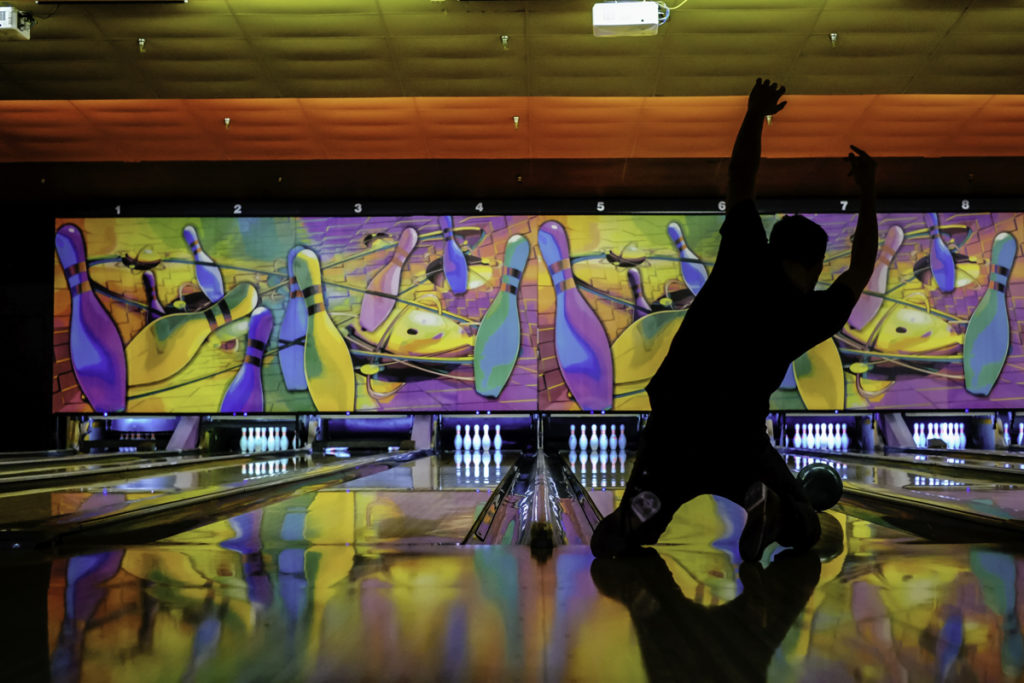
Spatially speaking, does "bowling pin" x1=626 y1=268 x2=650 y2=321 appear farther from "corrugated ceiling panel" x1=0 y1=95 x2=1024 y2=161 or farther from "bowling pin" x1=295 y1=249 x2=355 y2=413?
"bowling pin" x1=295 y1=249 x2=355 y2=413

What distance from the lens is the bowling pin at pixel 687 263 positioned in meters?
6.29

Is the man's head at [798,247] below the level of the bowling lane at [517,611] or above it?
above

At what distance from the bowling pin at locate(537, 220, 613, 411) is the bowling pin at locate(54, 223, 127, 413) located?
3615 millimetres

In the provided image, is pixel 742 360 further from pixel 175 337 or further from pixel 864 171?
pixel 175 337

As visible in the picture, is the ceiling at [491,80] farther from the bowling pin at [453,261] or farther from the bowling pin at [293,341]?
the bowling pin at [293,341]

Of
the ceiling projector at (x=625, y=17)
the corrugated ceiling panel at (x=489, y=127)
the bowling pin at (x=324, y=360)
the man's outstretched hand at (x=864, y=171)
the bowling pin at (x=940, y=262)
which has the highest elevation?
the ceiling projector at (x=625, y=17)

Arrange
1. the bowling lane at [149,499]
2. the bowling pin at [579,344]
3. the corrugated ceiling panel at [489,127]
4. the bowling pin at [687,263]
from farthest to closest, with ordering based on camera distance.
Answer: the bowling pin at [687,263], the bowling pin at [579,344], the corrugated ceiling panel at [489,127], the bowling lane at [149,499]

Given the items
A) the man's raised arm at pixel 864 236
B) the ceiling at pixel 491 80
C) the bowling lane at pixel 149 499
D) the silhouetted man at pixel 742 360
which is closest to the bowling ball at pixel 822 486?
the silhouetted man at pixel 742 360

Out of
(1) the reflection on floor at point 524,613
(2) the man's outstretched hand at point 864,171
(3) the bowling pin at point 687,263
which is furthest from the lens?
(3) the bowling pin at point 687,263

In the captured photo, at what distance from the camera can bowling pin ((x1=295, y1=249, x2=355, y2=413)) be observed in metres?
6.23

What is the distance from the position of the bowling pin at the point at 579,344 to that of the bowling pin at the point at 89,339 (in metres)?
3.61

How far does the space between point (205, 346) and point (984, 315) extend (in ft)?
21.0

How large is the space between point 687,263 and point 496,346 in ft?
5.65

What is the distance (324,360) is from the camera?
625 cm
